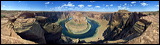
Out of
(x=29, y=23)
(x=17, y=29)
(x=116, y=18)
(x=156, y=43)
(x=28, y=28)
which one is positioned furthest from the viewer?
(x=116, y=18)

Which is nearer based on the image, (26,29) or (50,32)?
(26,29)

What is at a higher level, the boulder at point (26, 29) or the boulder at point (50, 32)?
the boulder at point (26, 29)

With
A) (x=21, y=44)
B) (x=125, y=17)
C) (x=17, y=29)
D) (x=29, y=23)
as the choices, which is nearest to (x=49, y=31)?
(x=29, y=23)

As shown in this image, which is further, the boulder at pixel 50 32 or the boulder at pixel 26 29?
the boulder at pixel 50 32

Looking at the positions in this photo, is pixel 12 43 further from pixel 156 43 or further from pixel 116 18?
pixel 116 18

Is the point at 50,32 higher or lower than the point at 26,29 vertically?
lower

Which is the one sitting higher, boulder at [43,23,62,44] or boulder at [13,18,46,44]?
boulder at [13,18,46,44]

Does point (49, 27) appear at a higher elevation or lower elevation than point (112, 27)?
higher

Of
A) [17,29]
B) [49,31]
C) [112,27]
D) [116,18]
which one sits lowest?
[112,27]

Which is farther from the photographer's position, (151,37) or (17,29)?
(17,29)

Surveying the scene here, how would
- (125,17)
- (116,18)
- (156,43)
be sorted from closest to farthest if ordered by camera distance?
1. (156,43)
2. (125,17)
3. (116,18)

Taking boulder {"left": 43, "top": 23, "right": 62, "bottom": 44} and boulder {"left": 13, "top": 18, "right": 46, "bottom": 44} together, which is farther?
boulder {"left": 43, "top": 23, "right": 62, "bottom": 44}
